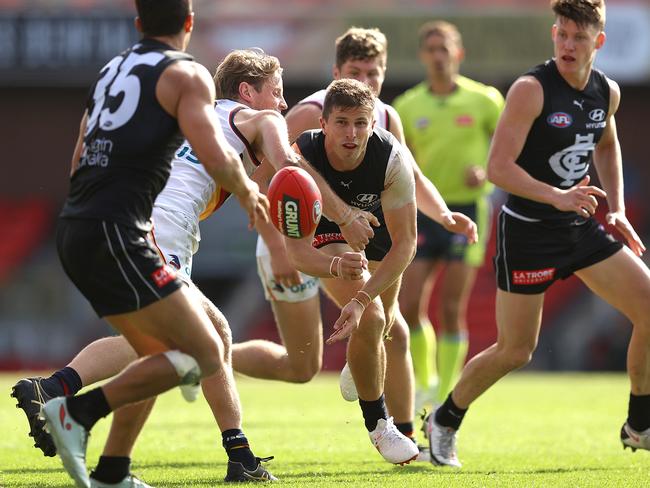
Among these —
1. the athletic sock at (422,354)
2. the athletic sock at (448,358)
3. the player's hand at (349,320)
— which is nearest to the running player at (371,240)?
the player's hand at (349,320)

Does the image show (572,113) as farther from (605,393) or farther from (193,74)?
(605,393)

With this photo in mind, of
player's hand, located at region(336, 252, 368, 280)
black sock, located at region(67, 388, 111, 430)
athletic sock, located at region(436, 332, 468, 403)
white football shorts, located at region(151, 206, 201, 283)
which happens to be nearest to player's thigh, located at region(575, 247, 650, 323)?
player's hand, located at region(336, 252, 368, 280)

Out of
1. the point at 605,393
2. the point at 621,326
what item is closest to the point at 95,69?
the point at 621,326

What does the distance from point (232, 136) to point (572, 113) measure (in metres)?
2.01

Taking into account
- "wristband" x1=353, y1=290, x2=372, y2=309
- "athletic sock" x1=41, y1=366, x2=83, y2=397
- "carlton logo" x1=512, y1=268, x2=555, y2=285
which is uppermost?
"wristband" x1=353, y1=290, x2=372, y2=309

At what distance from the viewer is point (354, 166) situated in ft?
19.7

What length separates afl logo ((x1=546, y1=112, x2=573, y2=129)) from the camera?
6637 mm

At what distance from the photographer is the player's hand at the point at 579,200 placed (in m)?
6.16

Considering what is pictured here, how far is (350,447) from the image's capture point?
7816mm

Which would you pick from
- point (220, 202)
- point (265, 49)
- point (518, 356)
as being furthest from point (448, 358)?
point (265, 49)

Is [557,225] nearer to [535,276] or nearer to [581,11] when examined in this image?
[535,276]

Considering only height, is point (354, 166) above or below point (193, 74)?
below

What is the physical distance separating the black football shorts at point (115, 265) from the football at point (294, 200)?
78 centimetres

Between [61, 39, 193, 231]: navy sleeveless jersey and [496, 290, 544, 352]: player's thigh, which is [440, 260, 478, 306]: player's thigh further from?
[61, 39, 193, 231]: navy sleeveless jersey
